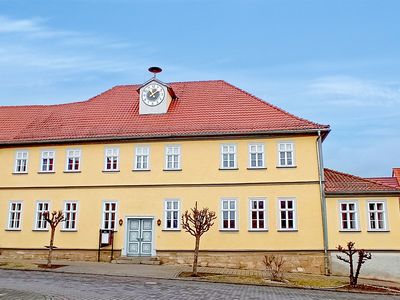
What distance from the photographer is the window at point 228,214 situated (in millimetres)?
22750

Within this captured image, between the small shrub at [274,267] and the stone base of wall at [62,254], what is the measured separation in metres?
8.14

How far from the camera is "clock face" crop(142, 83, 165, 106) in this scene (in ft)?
86.1

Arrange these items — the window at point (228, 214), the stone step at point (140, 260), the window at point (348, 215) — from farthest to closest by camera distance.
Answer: the window at point (228, 214)
the stone step at point (140, 260)
the window at point (348, 215)

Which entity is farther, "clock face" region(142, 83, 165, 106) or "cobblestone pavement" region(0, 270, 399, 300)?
"clock face" region(142, 83, 165, 106)

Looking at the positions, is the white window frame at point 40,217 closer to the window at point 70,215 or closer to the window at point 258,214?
the window at point 70,215

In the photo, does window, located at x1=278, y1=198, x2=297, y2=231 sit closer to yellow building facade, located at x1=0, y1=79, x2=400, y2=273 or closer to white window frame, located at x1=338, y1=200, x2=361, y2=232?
A: yellow building facade, located at x1=0, y1=79, x2=400, y2=273

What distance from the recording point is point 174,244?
2292 centimetres

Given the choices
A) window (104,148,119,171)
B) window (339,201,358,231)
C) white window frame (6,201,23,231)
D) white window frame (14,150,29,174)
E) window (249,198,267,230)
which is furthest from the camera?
white window frame (14,150,29,174)

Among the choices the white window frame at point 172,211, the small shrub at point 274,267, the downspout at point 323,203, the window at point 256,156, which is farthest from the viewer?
the window at point 256,156

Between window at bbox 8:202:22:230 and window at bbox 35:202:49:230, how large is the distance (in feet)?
3.55

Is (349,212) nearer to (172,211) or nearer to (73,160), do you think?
(172,211)

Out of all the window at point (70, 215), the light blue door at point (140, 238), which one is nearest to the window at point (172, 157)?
the light blue door at point (140, 238)

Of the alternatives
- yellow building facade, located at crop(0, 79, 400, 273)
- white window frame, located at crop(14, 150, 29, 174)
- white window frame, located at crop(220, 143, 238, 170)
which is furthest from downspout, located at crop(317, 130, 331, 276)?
white window frame, located at crop(14, 150, 29, 174)

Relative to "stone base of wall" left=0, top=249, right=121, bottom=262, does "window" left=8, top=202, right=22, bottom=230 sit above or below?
above
